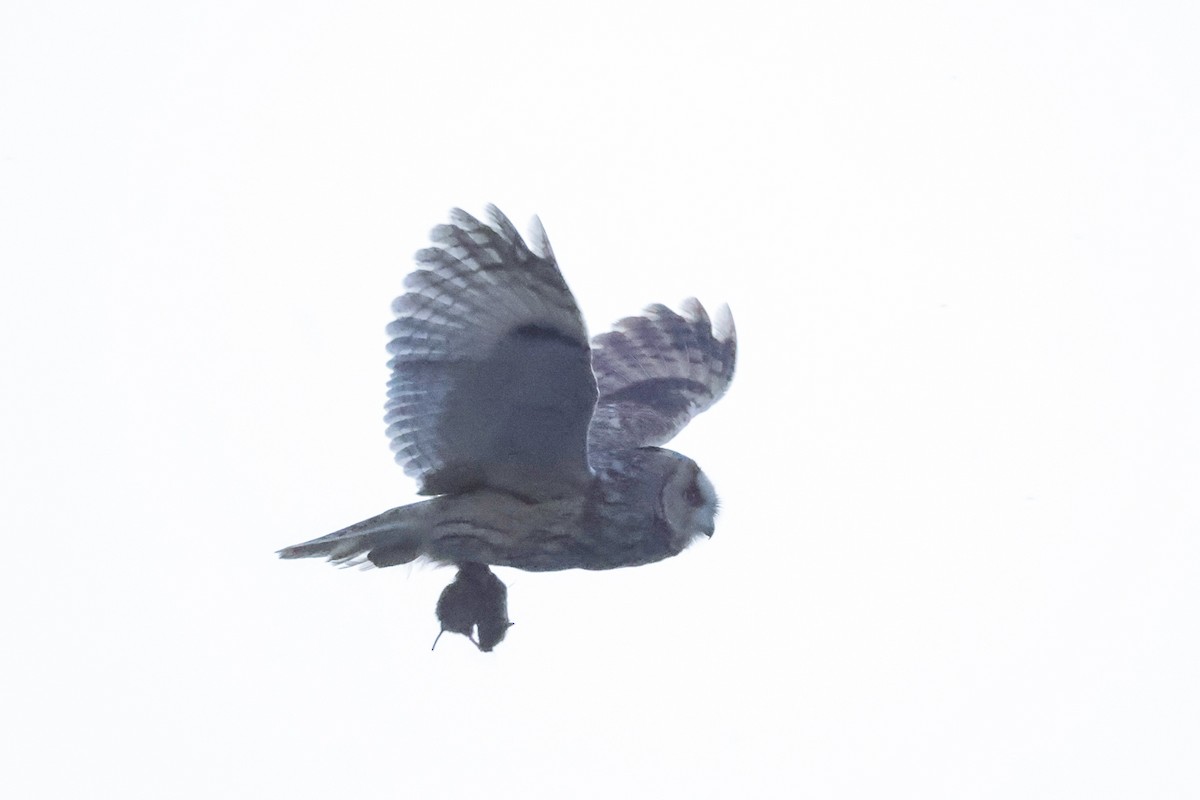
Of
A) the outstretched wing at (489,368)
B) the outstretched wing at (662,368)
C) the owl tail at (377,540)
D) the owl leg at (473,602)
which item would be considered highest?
the outstretched wing at (662,368)

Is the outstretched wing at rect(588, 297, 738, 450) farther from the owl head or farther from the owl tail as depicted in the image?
the owl tail

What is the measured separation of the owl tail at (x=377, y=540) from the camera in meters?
5.90

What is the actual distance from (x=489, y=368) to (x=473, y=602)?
983mm


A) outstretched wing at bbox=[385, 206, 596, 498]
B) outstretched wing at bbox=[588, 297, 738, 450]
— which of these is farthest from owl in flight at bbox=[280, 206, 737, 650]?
outstretched wing at bbox=[588, 297, 738, 450]

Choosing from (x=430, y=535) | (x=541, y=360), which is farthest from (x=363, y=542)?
(x=541, y=360)

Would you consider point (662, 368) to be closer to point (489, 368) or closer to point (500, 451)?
point (500, 451)

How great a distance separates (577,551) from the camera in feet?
18.8

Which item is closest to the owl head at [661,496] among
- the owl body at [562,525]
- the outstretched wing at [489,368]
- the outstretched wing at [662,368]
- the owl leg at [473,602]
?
the owl body at [562,525]

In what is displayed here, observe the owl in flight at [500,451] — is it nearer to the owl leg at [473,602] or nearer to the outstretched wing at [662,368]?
the owl leg at [473,602]

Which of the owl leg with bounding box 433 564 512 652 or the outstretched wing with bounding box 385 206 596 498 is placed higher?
the outstretched wing with bounding box 385 206 596 498

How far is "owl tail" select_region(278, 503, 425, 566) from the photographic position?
590 cm

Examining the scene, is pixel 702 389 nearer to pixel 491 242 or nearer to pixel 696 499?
pixel 696 499

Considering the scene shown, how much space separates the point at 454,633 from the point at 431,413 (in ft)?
2.95

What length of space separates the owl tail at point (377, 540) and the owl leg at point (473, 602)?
21cm
